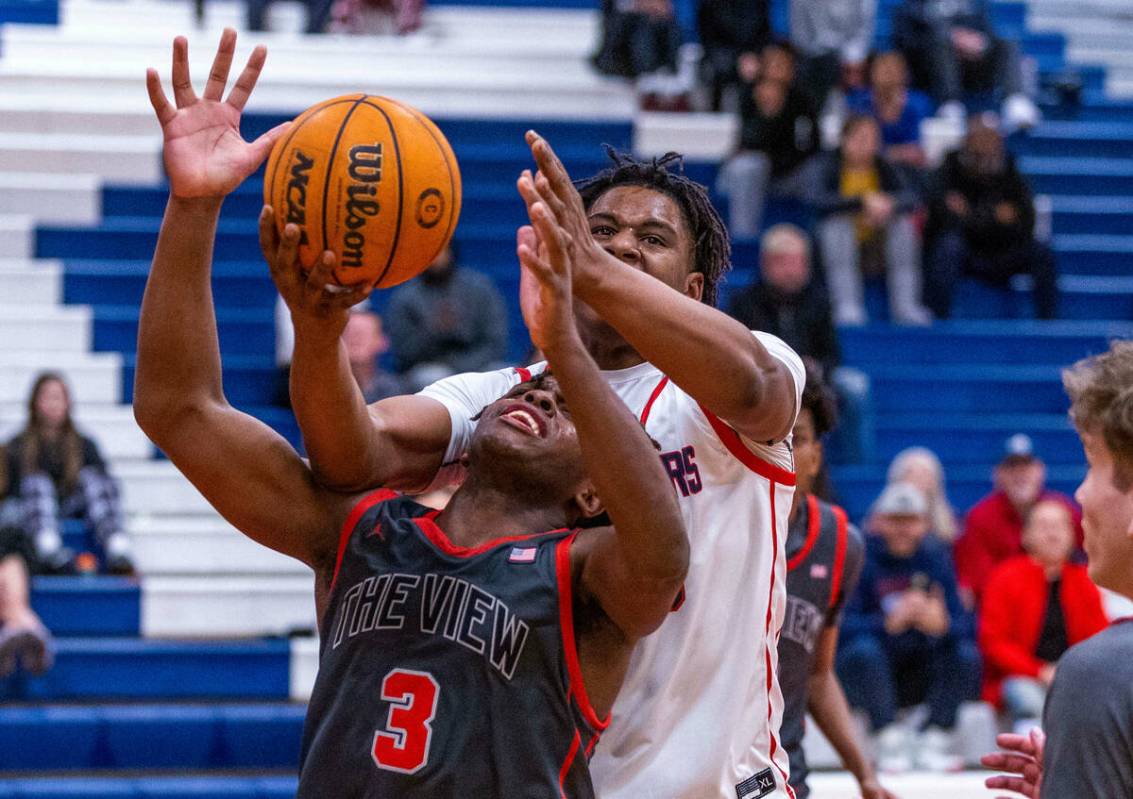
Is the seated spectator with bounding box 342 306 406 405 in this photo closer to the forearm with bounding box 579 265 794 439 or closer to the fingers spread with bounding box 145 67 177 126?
the fingers spread with bounding box 145 67 177 126

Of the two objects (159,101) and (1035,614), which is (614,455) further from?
(1035,614)

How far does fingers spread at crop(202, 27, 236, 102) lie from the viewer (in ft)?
9.25

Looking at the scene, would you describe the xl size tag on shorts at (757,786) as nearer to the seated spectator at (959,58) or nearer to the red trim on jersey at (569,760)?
the red trim on jersey at (569,760)

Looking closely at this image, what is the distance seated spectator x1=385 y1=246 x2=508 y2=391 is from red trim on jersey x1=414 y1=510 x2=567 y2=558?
5.63 m

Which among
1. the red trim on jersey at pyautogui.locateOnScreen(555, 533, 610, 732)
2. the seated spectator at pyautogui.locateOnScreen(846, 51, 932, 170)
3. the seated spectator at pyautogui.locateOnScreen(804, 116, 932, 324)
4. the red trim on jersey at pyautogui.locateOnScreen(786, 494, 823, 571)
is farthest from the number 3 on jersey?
the seated spectator at pyautogui.locateOnScreen(846, 51, 932, 170)

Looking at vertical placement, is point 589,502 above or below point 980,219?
above

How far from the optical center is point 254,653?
7605 millimetres

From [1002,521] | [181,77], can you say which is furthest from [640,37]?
[181,77]

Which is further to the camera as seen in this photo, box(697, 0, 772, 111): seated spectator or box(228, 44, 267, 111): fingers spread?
box(697, 0, 772, 111): seated spectator

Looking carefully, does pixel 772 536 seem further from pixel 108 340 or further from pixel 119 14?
pixel 119 14

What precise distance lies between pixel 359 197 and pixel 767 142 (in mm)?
8288

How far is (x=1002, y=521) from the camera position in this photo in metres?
8.40

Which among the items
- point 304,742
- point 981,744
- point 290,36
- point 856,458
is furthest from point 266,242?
point 290,36

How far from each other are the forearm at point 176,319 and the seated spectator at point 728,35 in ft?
30.2
